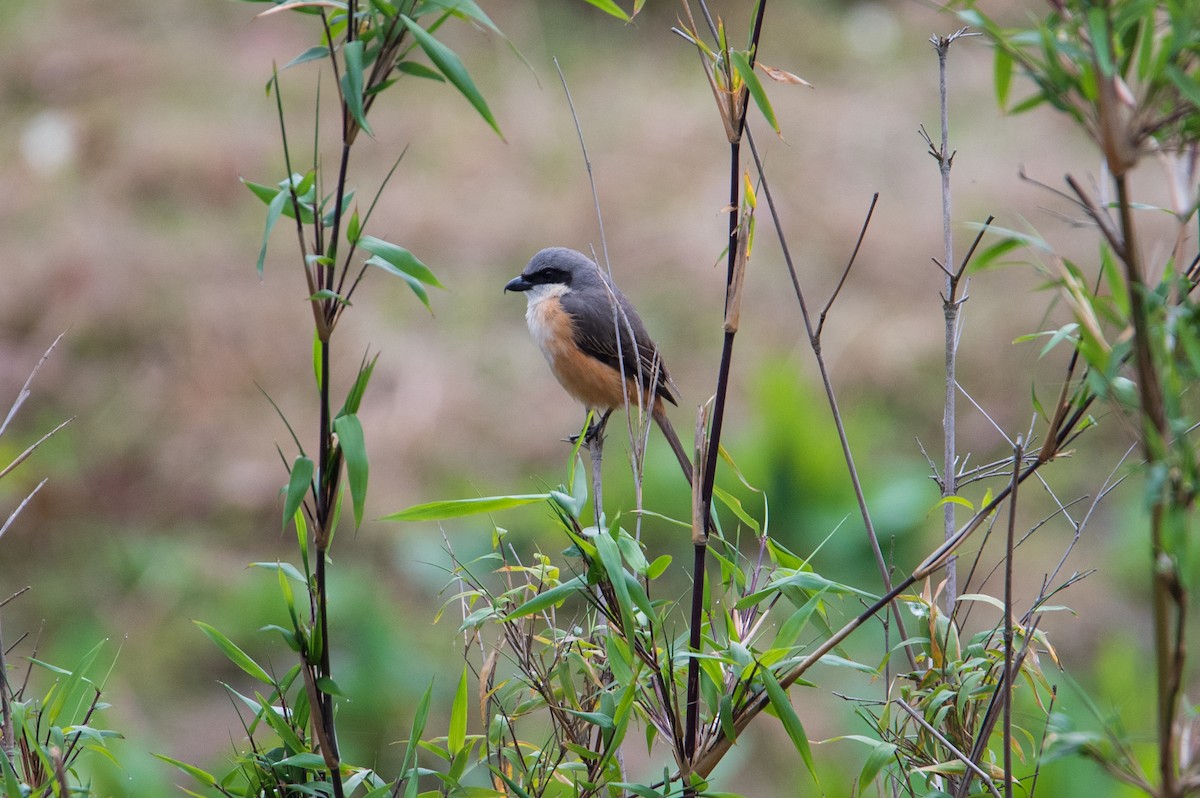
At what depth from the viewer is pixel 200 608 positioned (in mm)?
4844

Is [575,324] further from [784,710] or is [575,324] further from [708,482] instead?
[784,710]

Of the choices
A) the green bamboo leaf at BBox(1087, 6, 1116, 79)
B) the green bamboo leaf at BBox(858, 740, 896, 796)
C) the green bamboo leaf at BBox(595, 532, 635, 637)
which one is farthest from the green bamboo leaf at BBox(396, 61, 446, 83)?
the green bamboo leaf at BBox(858, 740, 896, 796)

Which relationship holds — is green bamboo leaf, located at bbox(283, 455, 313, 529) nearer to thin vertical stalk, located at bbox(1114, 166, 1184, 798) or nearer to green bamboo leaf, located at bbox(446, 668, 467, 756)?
green bamboo leaf, located at bbox(446, 668, 467, 756)

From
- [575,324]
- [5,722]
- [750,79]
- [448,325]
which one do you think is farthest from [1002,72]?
[448,325]

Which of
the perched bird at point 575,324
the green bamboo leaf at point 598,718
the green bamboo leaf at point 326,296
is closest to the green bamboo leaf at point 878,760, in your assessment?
the green bamboo leaf at point 598,718

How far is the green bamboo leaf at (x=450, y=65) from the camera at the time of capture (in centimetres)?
128

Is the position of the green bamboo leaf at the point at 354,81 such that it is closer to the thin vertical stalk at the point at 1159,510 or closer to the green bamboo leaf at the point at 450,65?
the green bamboo leaf at the point at 450,65

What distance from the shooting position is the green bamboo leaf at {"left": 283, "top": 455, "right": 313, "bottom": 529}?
1.29 meters

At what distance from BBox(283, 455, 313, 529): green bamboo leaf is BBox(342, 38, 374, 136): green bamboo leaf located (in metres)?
0.38

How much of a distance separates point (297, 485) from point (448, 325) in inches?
211

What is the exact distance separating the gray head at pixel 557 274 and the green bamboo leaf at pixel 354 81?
2.72 m

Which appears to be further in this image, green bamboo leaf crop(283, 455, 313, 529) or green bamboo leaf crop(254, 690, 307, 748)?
green bamboo leaf crop(254, 690, 307, 748)

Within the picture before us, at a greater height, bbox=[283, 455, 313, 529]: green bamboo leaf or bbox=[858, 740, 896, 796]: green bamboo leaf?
bbox=[283, 455, 313, 529]: green bamboo leaf

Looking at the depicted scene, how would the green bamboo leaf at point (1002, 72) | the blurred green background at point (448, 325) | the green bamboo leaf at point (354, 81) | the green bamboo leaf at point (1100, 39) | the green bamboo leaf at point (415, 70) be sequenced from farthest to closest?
the blurred green background at point (448, 325) < the green bamboo leaf at point (415, 70) < the green bamboo leaf at point (354, 81) < the green bamboo leaf at point (1002, 72) < the green bamboo leaf at point (1100, 39)
